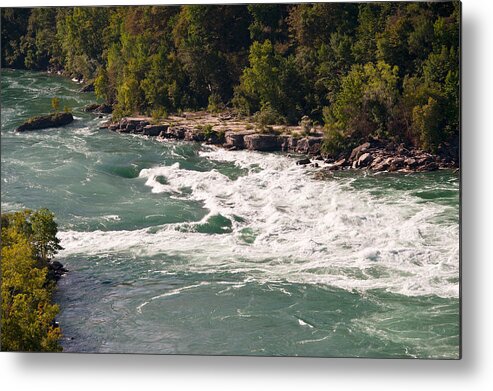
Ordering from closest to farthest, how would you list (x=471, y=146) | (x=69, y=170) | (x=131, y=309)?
(x=471, y=146) < (x=131, y=309) < (x=69, y=170)

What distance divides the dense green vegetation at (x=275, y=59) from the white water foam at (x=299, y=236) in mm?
494

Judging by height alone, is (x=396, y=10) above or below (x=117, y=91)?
above

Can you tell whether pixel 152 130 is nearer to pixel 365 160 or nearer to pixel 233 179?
pixel 233 179

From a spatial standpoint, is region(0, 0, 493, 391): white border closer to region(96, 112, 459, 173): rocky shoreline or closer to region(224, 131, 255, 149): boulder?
region(96, 112, 459, 173): rocky shoreline

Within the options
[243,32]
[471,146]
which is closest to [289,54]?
[243,32]

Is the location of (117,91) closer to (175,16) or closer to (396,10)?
(175,16)

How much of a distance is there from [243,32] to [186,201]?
142 cm

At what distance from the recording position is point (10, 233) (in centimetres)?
777

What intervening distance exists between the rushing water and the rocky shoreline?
94mm

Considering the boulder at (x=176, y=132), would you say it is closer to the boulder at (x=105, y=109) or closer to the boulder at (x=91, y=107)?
the boulder at (x=105, y=109)

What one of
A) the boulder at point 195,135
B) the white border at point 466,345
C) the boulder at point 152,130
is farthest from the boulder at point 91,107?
the white border at point 466,345

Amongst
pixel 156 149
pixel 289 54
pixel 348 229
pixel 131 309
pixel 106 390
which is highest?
pixel 289 54

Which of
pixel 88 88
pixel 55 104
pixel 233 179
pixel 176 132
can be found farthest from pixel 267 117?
pixel 55 104

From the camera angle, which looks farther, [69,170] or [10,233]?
[69,170]
